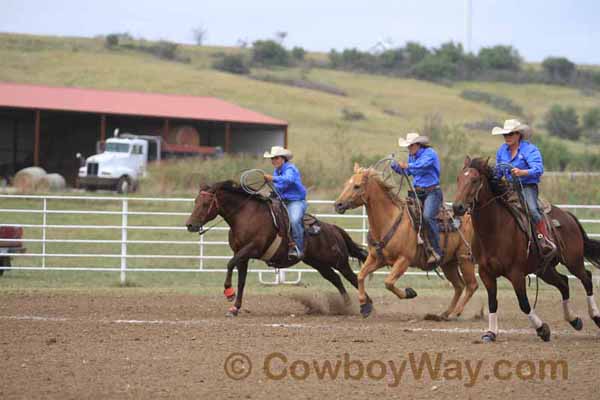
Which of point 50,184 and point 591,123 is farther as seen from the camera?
point 591,123

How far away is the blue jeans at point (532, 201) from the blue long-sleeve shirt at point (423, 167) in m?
1.82

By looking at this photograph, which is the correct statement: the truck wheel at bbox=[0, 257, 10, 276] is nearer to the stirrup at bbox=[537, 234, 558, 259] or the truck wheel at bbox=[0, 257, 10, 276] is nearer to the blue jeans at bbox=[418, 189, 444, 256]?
the blue jeans at bbox=[418, 189, 444, 256]

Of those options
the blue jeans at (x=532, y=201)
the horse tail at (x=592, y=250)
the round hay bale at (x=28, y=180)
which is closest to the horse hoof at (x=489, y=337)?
the blue jeans at (x=532, y=201)

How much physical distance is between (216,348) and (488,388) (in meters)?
2.77

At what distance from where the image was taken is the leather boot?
9609 millimetres

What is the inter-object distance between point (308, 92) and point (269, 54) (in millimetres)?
22607

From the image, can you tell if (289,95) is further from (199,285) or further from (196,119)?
(199,285)

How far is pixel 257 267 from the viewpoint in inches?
778

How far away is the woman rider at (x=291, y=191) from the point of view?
12.2 m

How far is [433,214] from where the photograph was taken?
38.1 ft

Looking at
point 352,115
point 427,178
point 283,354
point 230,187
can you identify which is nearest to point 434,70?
point 352,115

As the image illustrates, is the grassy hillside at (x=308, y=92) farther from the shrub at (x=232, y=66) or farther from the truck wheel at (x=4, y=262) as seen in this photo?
the truck wheel at (x=4, y=262)

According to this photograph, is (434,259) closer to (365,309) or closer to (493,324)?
(365,309)

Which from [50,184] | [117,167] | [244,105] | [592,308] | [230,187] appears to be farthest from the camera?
[244,105]
